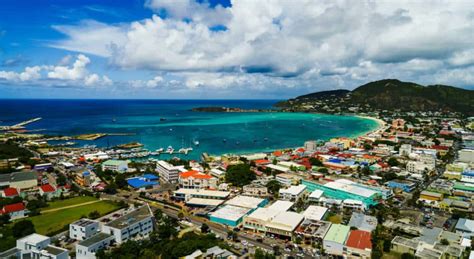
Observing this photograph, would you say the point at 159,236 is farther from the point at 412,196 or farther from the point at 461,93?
the point at 461,93

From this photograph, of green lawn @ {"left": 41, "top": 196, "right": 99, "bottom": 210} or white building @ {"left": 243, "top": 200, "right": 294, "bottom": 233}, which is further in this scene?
green lawn @ {"left": 41, "top": 196, "right": 99, "bottom": 210}

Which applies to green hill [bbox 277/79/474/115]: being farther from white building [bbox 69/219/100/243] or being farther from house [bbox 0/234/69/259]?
house [bbox 0/234/69/259]

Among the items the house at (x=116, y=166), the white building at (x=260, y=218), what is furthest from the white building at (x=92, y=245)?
the house at (x=116, y=166)

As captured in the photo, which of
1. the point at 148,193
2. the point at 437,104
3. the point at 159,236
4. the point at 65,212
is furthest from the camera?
Answer: the point at 437,104

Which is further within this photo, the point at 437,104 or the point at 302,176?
the point at 437,104

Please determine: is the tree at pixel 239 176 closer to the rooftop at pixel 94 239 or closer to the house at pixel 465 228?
the rooftop at pixel 94 239

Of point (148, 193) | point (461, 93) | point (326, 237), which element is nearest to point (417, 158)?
point (326, 237)

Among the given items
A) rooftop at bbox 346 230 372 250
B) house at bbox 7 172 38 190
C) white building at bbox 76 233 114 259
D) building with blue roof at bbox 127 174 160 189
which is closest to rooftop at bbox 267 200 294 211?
rooftop at bbox 346 230 372 250
